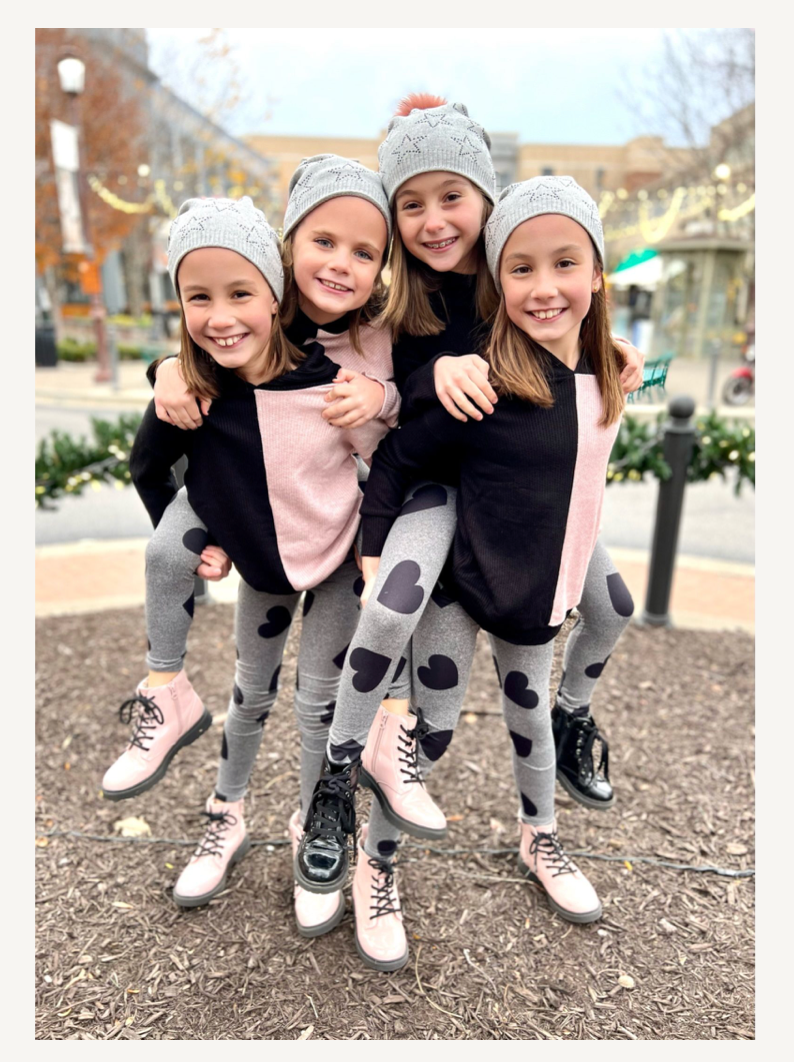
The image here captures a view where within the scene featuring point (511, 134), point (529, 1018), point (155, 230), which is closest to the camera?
point (529, 1018)

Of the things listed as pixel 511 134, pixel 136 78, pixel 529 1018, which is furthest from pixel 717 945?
pixel 511 134

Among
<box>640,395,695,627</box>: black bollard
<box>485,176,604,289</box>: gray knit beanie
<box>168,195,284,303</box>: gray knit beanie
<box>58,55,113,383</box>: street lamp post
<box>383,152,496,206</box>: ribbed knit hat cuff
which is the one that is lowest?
<box>640,395,695,627</box>: black bollard

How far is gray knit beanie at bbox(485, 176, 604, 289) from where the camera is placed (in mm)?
1704

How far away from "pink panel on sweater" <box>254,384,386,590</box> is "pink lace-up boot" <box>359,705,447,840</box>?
0.41 m

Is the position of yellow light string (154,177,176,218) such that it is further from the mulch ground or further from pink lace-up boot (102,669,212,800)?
pink lace-up boot (102,669,212,800)

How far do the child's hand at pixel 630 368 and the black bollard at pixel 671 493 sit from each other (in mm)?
2493

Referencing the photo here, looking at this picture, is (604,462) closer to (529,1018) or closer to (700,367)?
(529,1018)

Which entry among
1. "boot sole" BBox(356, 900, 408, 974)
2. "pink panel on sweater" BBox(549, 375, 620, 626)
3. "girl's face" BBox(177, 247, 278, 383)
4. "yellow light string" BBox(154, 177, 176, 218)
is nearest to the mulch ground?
"boot sole" BBox(356, 900, 408, 974)

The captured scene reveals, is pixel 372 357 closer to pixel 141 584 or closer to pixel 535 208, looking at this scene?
pixel 535 208

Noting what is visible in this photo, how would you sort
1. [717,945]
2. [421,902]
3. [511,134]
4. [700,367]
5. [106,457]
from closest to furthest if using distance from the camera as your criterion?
[717,945] → [421,902] → [106,457] → [700,367] → [511,134]

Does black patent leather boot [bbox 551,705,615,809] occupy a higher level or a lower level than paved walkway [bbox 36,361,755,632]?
higher

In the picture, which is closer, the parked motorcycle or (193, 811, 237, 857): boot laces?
(193, 811, 237, 857): boot laces

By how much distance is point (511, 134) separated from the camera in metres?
42.3

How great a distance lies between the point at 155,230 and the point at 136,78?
472 cm
